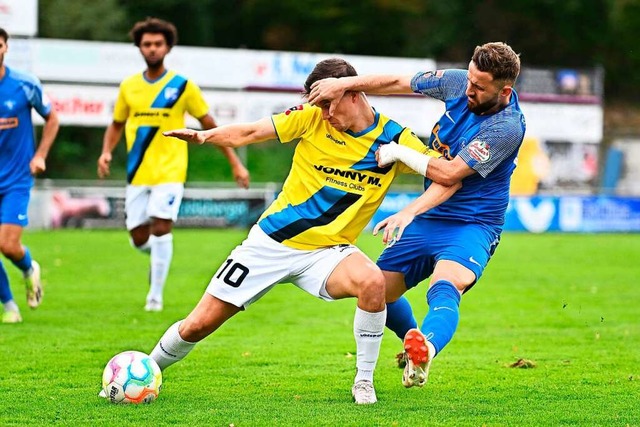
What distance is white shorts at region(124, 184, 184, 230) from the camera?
34.8ft

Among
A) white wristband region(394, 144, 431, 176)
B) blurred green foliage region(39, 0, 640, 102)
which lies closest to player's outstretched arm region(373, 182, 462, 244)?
white wristband region(394, 144, 431, 176)

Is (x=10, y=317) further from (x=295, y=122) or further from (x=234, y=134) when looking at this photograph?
(x=295, y=122)

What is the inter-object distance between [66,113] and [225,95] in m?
4.01

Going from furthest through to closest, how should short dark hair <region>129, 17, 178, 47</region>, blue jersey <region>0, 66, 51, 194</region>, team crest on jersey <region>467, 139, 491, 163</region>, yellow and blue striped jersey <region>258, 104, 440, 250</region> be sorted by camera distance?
short dark hair <region>129, 17, 178, 47</region> → blue jersey <region>0, 66, 51, 194</region> → yellow and blue striped jersey <region>258, 104, 440, 250</region> → team crest on jersey <region>467, 139, 491, 163</region>

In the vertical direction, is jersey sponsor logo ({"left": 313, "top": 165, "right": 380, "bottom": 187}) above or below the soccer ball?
above

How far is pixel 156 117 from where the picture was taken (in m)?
10.6

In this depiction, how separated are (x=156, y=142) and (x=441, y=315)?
543 cm

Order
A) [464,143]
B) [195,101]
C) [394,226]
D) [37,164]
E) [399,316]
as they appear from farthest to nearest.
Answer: [195,101] < [37,164] < [399,316] < [464,143] < [394,226]

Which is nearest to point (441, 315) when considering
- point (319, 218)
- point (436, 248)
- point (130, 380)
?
point (436, 248)

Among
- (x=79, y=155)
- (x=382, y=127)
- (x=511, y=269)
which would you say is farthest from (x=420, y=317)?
(x=79, y=155)

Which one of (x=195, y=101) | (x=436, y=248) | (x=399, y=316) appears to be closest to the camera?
(x=436, y=248)

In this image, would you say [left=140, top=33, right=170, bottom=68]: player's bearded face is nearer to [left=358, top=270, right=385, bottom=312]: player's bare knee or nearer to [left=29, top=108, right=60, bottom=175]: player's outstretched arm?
[left=29, top=108, right=60, bottom=175]: player's outstretched arm

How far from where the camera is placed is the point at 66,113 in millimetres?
27641

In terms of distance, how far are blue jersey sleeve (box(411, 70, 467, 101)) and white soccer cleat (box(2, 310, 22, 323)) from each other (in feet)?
15.7
